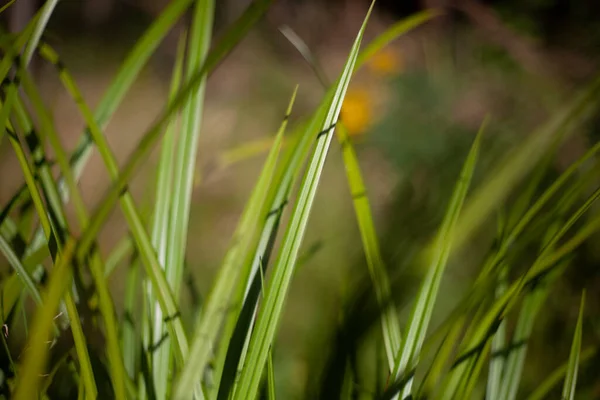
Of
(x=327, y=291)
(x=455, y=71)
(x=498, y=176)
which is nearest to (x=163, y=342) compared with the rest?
(x=498, y=176)

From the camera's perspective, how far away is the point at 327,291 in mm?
549

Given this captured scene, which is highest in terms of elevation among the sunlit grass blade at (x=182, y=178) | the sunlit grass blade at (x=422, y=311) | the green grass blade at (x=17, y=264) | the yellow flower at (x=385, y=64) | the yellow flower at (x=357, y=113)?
the yellow flower at (x=385, y=64)

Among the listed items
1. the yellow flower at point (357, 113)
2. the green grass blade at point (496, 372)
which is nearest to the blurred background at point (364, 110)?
the yellow flower at point (357, 113)

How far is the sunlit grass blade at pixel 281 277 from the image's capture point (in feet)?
0.58

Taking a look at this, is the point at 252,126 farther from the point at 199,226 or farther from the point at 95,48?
the point at 95,48

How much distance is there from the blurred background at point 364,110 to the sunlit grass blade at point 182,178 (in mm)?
212

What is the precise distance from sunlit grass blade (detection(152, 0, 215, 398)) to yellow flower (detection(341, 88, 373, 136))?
520 millimetres

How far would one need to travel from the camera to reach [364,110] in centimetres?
75

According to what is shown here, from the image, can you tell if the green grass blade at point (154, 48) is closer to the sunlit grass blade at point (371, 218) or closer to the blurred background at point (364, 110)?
the sunlit grass blade at point (371, 218)

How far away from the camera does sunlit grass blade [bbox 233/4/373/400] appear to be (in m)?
0.18

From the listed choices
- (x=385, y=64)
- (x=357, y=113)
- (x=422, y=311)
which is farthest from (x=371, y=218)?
(x=385, y=64)

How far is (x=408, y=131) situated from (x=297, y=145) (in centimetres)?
56

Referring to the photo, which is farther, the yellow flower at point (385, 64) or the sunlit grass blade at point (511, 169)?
the yellow flower at point (385, 64)

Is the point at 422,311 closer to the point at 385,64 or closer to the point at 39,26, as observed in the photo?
the point at 39,26
